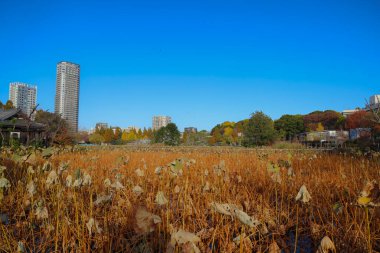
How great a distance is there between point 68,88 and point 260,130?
7578 cm

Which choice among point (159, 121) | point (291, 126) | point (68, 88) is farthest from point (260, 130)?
point (159, 121)

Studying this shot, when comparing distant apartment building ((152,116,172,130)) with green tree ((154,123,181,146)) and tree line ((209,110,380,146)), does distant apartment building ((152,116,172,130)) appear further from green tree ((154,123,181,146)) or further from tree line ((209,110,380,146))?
green tree ((154,123,181,146))

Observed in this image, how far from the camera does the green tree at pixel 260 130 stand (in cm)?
2655

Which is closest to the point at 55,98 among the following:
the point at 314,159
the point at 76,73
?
the point at 76,73

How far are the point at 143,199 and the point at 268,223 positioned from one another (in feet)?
5.01

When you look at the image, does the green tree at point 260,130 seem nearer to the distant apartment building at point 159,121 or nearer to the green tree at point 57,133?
the green tree at point 57,133

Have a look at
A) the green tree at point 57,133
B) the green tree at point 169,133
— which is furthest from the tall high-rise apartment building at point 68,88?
the green tree at point 57,133

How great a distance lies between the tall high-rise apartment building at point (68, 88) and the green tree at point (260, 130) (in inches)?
2696

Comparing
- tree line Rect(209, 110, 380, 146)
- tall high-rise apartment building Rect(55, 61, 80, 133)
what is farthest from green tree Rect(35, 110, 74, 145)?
tall high-rise apartment building Rect(55, 61, 80, 133)

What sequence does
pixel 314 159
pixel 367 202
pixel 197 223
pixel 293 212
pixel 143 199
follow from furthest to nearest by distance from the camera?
pixel 314 159
pixel 143 199
pixel 293 212
pixel 197 223
pixel 367 202

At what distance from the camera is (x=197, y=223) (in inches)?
86.4

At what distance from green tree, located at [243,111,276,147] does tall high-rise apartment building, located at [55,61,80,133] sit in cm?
6849

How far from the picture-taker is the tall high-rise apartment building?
8075cm

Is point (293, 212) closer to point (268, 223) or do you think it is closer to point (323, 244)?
point (268, 223)
